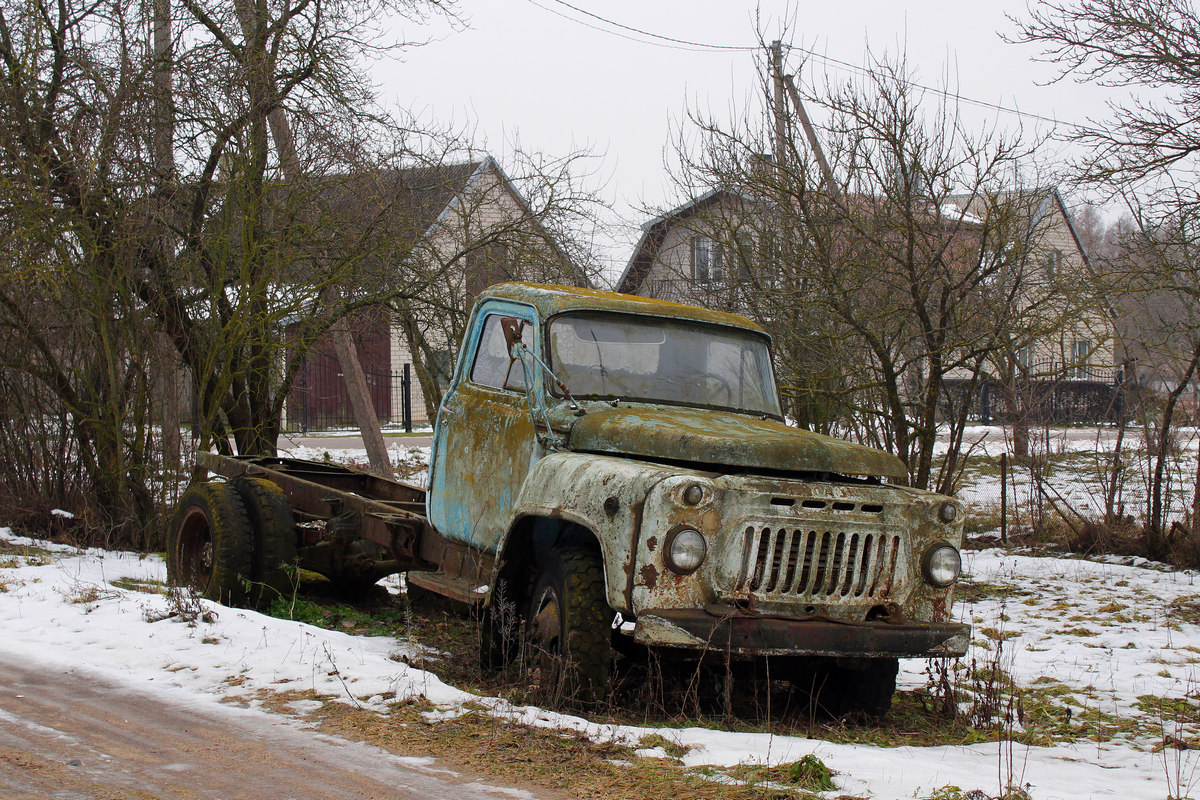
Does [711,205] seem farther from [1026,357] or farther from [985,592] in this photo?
[985,592]

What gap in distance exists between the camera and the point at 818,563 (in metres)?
4.67

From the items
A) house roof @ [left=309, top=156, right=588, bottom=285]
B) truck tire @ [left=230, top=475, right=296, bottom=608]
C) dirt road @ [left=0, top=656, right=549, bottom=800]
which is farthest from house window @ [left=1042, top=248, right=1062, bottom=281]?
dirt road @ [left=0, top=656, right=549, bottom=800]

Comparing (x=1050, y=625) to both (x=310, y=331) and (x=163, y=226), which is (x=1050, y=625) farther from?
(x=163, y=226)

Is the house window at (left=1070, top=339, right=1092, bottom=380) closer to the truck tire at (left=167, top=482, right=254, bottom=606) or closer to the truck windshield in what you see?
the truck windshield

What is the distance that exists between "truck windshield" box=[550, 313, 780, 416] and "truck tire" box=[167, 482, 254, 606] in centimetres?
251

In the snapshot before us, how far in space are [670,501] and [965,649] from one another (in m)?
1.56

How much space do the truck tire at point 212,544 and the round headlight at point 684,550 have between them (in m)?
3.35

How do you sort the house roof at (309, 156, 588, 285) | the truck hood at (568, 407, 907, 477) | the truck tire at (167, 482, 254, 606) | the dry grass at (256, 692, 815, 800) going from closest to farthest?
1. the dry grass at (256, 692, 815, 800)
2. the truck hood at (568, 407, 907, 477)
3. the truck tire at (167, 482, 254, 606)
4. the house roof at (309, 156, 588, 285)

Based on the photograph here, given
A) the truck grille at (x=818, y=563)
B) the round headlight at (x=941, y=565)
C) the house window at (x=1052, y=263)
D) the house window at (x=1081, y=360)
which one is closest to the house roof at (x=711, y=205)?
the house window at (x=1052, y=263)

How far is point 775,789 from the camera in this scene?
3.76m

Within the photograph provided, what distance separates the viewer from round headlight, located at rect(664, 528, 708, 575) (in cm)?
445

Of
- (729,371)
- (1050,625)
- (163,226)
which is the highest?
(163,226)

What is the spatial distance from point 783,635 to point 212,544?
4122 millimetres

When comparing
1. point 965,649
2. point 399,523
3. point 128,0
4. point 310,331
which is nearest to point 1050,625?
point 965,649
